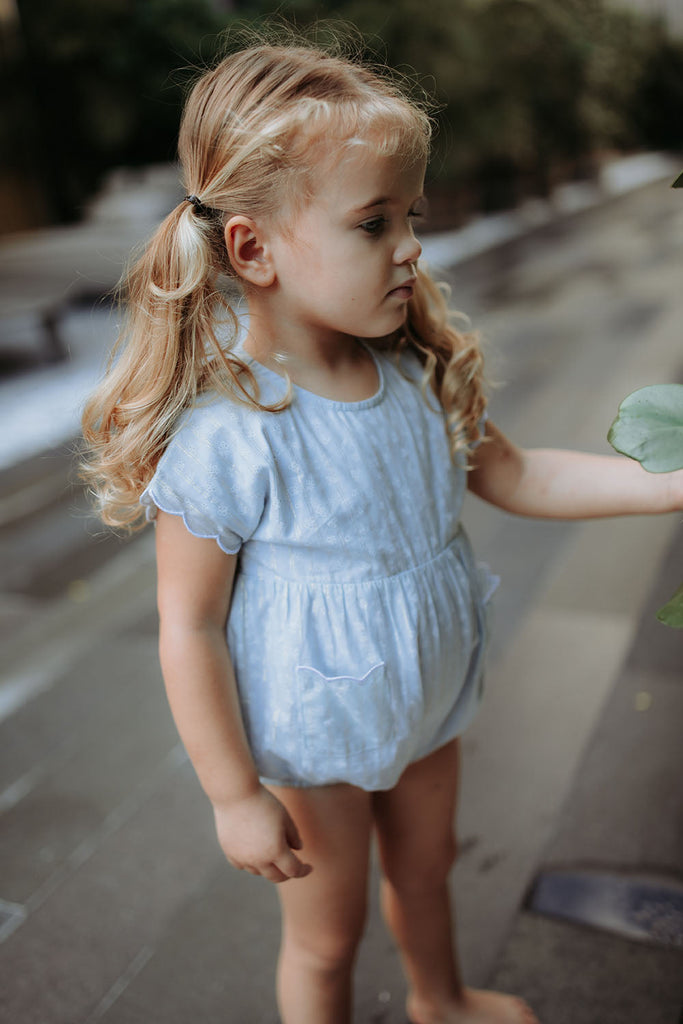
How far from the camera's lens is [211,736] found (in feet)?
3.06

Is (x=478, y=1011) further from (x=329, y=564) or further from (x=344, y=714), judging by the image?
(x=329, y=564)

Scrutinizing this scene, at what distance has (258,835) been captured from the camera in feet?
3.07

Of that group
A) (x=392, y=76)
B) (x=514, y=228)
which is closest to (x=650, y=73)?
(x=514, y=228)

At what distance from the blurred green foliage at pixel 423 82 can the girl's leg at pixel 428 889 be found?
7823 mm

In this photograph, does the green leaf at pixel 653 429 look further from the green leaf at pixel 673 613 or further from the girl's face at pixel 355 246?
the girl's face at pixel 355 246

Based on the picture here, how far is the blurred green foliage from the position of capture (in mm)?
8359

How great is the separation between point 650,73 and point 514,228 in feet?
9.89

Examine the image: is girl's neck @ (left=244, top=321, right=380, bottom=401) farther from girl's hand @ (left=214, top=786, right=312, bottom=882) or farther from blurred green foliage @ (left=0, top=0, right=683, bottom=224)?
blurred green foliage @ (left=0, top=0, right=683, bottom=224)

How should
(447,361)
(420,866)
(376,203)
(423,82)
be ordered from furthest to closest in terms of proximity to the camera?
(423,82) → (420,866) → (447,361) → (376,203)

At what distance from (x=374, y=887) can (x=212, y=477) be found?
1.04 metres

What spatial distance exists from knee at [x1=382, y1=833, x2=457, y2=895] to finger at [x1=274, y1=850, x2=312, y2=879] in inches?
9.6

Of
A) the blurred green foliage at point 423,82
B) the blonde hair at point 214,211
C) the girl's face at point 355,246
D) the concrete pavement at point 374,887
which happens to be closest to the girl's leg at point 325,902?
the concrete pavement at point 374,887

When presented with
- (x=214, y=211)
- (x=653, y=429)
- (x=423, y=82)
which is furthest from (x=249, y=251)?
(x=423, y=82)

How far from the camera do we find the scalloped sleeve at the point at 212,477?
88 cm
